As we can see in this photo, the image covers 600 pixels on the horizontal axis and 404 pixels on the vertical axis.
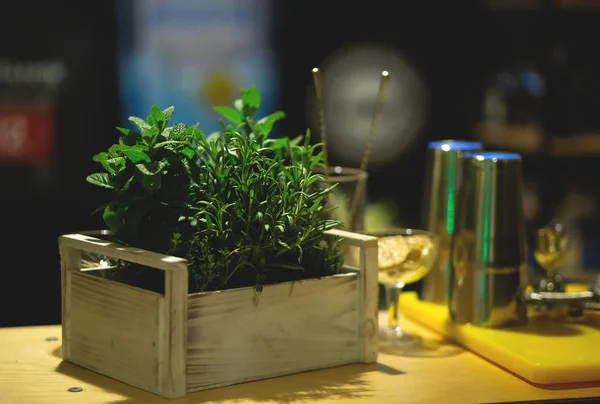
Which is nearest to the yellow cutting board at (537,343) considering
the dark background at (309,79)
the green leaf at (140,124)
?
the green leaf at (140,124)

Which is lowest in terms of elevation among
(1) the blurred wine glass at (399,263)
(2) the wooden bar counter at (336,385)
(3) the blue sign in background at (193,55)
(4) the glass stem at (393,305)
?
(2) the wooden bar counter at (336,385)

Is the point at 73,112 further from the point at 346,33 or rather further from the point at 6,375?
the point at 6,375

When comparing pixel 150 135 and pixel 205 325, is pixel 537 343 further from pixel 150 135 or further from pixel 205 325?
pixel 150 135

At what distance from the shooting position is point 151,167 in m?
1.18

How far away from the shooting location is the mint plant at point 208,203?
1.19m

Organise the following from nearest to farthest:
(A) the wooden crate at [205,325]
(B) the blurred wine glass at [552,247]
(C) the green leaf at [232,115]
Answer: (A) the wooden crate at [205,325]
(C) the green leaf at [232,115]
(B) the blurred wine glass at [552,247]

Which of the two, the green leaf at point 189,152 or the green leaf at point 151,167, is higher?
the green leaf at point 189,152

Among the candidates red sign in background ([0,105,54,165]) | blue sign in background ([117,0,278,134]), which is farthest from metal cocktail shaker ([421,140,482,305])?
red sign in background ([0,105,54,165])

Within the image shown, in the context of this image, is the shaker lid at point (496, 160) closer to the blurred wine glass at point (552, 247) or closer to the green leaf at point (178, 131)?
the blurred wine glass at point (552, 247)

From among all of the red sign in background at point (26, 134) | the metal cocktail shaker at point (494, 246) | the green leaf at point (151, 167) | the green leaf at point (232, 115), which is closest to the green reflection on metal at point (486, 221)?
the metal cocktail shaker at point (494, 246)

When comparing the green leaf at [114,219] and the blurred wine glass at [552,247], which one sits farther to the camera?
the blurred wine glass at [552,247]

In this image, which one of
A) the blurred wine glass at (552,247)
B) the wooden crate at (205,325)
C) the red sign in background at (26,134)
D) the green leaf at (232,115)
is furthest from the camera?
the red sign in background at (26,134)

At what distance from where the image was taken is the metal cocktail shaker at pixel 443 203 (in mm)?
1608

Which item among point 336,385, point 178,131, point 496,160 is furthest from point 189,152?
point 496,160
